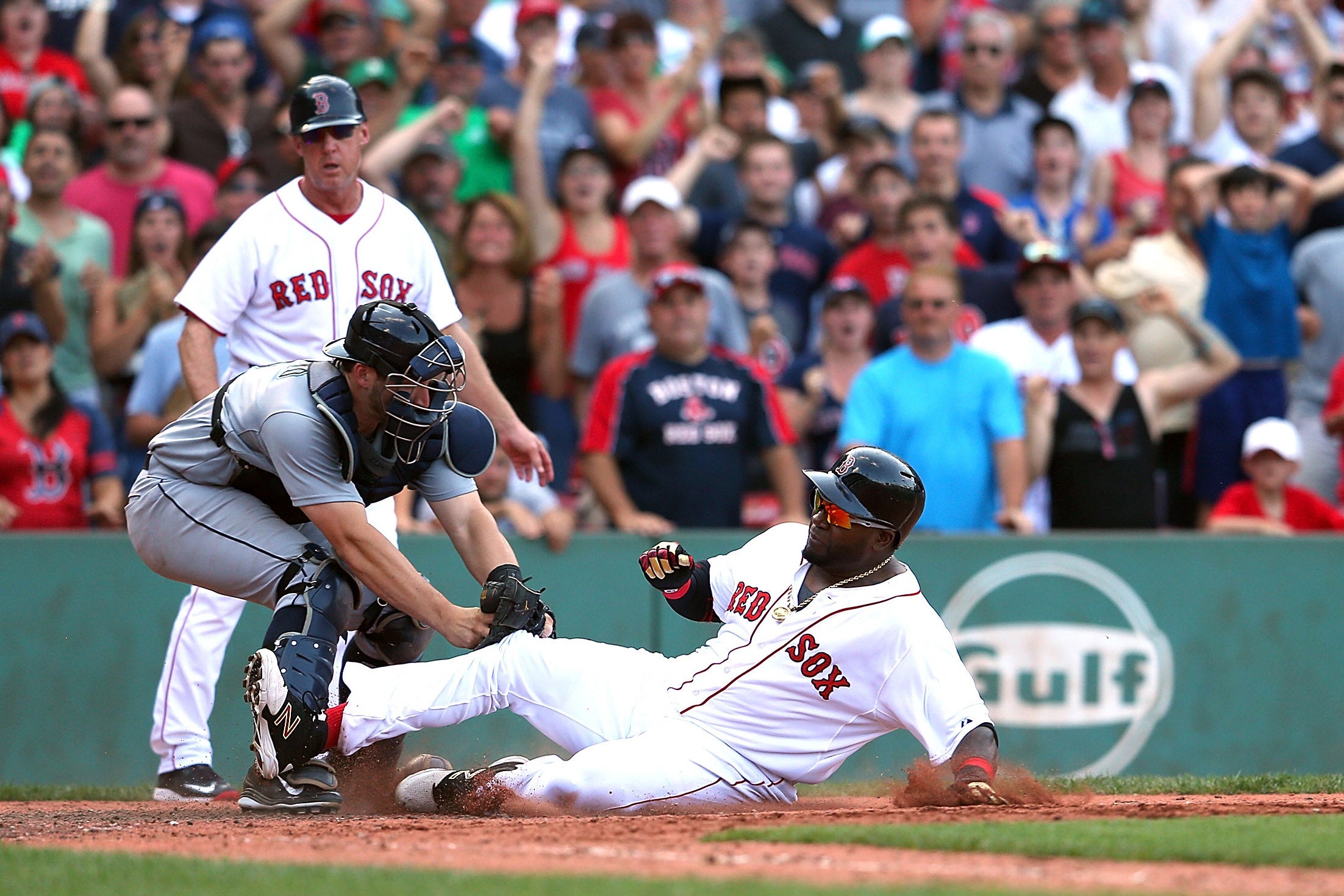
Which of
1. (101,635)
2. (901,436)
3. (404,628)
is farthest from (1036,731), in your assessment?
(101,635)

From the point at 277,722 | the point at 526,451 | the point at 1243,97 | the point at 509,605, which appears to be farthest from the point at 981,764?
the point at 1243,97

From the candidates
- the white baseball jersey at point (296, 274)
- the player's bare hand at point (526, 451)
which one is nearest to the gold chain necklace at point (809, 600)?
the player's bare hand at point (526, 451)

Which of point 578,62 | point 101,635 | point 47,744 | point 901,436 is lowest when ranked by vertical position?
point 47,744

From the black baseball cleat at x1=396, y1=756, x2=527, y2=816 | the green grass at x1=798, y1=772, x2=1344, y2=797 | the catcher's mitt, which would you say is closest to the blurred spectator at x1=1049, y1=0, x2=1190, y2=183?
the green grass at x1=798, y1=772, x2=1344, y2=797

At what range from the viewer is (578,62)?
12.3m

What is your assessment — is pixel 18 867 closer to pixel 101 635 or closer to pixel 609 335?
pixel 101 635

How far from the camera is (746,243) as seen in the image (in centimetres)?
1038

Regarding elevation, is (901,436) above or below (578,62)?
below

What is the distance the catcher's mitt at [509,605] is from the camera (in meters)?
5.87

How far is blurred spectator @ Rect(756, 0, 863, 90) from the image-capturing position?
13.2 metres

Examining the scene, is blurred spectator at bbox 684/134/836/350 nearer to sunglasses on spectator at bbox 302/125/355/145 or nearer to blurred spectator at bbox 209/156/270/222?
blurred spectator at bbox 209/156/270/222

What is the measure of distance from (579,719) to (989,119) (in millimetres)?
7222

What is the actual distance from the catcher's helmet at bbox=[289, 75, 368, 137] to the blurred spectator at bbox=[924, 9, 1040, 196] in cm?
614

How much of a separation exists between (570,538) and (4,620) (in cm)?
276
